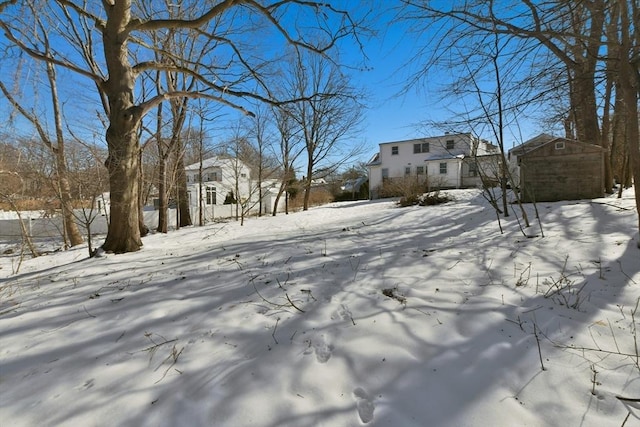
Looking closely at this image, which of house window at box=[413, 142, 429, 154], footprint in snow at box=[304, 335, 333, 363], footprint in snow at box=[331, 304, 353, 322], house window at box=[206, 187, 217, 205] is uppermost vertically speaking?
house window at box=[413, 142, 429, 154]

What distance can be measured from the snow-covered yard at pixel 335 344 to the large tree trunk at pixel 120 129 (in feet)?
7.28

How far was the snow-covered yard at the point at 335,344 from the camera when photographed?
62.9 inches

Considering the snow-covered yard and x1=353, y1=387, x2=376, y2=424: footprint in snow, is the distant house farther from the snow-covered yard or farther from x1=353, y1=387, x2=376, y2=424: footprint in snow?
x1=353, y1=387, x2=376, y2=424: footprint in snow

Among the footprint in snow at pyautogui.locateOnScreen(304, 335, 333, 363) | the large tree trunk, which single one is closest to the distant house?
the footprint in snow at pyautogui.locateOnScreen(304, 335, 333, 363)

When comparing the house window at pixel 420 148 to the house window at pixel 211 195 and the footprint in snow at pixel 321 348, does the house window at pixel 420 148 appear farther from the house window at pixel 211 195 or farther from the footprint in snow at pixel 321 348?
the footprint in snow at pixel 321 348

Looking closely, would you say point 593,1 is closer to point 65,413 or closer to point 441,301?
point 441,301

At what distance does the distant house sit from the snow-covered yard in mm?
6065

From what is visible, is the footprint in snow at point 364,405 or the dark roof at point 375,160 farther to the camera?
the dark roof at point 375,160

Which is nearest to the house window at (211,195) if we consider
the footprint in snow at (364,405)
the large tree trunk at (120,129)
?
the large tree trunk at (120,129)

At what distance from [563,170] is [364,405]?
1032 cm

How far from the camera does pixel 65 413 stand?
1.60 meters

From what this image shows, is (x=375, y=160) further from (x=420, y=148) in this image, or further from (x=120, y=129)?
(x=120, y=129)

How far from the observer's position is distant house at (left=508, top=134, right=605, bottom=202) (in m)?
8.68

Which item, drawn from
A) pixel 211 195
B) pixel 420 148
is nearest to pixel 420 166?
pixel 420 148
